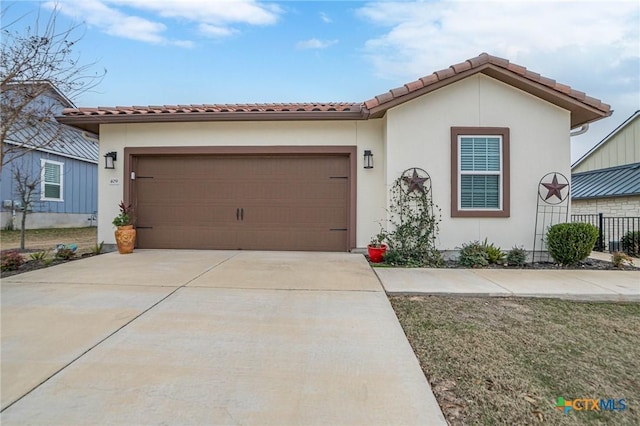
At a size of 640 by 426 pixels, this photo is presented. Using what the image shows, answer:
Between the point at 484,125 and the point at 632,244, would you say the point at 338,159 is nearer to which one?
the point at 484,125

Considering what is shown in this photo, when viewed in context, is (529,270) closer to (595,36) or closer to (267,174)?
(267,174)

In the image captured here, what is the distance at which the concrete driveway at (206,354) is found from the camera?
6.50 ft

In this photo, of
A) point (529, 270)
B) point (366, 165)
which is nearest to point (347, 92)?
point (366, 165)

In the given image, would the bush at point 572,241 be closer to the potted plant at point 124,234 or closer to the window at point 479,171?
the window at point 479,171

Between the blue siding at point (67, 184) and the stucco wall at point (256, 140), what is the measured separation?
7385mm

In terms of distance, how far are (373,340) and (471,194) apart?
16.2 feet

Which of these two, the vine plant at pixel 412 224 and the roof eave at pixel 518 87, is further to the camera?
the vine plant at pixel 412 224

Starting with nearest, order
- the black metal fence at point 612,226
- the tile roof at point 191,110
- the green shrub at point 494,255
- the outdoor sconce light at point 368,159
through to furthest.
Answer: the green shrub at point 494,255
the tile roof at point 191,110
the outdoor sconce light at point 368,159
the black metal fence at point 612,226

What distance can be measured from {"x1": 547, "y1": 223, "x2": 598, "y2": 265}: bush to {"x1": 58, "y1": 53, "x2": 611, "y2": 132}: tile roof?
2.41 meters

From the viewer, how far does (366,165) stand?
741 centimetres

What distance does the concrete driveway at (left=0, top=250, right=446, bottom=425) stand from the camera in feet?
6.50

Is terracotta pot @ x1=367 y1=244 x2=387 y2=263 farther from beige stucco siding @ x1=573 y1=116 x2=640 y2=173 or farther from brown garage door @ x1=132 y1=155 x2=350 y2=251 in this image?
beige stucco siding @ x1=573 y1=116 x2=640 y2=173

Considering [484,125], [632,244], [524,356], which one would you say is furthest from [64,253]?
[632,244]

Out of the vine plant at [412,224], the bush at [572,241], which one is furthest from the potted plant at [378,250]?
the bush at [572,241]
